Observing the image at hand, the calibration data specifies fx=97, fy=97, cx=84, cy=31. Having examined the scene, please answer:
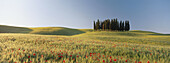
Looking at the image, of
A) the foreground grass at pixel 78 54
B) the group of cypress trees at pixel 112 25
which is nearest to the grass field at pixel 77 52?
the foreground grass at pixel 78 54

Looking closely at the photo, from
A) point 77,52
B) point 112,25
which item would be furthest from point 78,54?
point 112,25

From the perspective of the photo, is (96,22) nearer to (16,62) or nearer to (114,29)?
(114,29)

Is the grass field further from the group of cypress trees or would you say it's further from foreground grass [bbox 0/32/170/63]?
the group of cypress trees

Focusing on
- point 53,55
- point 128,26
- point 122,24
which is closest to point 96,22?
point 122,24

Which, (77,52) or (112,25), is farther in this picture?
(112,25)

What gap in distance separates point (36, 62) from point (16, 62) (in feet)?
2.24

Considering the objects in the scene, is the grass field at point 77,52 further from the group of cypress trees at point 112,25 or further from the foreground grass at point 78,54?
the group of cypress trees at point 112,25

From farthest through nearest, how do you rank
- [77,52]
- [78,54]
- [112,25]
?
[112,25] < [77,52] < [78,54]

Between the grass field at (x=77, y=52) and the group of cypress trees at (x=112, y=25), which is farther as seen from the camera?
the group of cypress trees at (x=112, y=25)

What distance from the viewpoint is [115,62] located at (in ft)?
13.4

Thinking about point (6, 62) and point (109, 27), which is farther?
point (109, 27)

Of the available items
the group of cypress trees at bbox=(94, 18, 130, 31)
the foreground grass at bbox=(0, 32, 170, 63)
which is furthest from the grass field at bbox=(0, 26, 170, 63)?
the group of cypress trees at bbox=(94, 18, 130, 31)

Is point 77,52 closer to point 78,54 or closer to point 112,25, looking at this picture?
point 78,54

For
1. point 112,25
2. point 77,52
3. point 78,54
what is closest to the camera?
point 78,54
